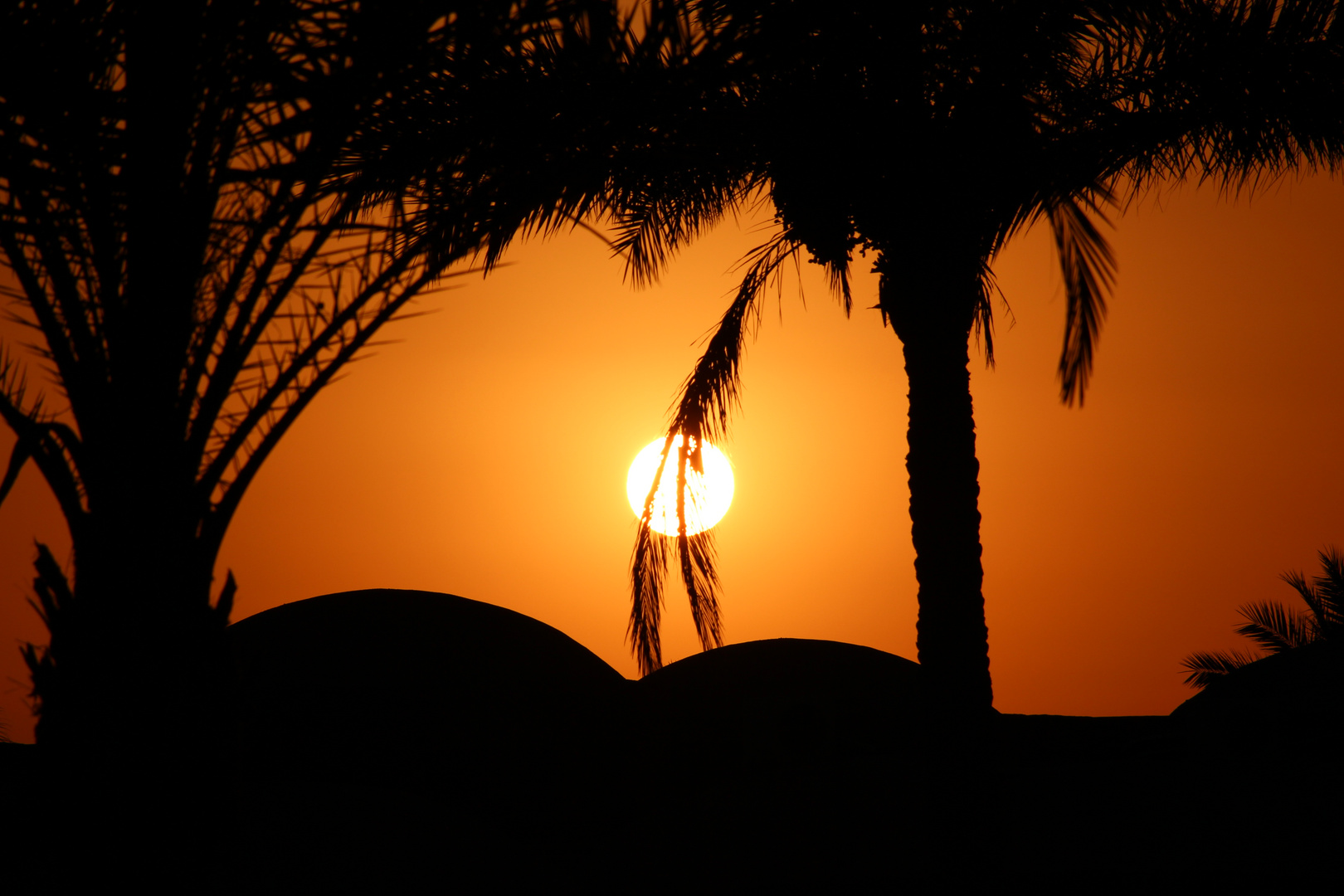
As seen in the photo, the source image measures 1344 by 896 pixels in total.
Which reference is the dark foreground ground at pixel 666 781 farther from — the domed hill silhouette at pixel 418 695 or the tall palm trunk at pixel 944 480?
the tall palm trunk at pixel 944 480

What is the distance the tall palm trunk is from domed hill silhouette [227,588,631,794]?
6287 mm

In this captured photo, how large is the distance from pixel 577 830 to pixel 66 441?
822 centimetres

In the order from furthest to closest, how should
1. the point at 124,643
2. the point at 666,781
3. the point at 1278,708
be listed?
1. the point at 666,781
2. the point at 1278,708
3. the point at 124,643

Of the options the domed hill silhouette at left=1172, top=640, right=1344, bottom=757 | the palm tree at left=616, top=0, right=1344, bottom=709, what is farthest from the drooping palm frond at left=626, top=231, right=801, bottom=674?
the domed hill silhouette at left=1172, top=640, right=1344, bottom=757

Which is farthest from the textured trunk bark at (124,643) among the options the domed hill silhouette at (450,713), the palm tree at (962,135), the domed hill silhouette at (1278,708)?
the domed hill silhouette at (1278,708)

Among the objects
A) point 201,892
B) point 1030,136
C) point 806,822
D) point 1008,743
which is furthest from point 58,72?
point 1008,743

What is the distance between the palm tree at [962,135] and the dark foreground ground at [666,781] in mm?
1481

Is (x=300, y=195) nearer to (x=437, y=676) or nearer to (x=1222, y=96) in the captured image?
(x=1222, y=96)

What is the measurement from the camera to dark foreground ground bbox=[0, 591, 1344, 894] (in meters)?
5.66

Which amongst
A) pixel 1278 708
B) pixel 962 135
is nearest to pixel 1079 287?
pixel 962 135

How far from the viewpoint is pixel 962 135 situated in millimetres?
5918

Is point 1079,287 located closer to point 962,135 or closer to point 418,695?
point 962,135

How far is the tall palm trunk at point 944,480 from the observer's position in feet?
19.5

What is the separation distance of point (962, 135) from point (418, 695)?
27.3 ft
